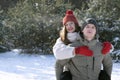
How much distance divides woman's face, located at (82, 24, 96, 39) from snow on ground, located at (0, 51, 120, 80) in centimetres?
524

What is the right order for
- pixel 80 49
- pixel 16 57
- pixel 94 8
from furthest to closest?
pixel 94 8 < pixel 16 57 < pixel 80 49

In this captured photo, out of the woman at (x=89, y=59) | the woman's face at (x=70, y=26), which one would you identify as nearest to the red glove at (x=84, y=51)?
the woman at (x=89, y=59)

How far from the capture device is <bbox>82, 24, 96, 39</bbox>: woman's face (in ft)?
12.1

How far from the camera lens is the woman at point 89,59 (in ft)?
12.1

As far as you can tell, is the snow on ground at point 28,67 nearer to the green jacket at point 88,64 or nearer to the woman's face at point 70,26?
the woman's face at point 70,26

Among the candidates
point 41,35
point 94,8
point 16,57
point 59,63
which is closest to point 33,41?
point 41,35

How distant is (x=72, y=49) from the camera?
364 centimetres

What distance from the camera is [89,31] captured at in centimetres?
Answer: 369

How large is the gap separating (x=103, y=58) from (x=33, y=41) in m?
10.4

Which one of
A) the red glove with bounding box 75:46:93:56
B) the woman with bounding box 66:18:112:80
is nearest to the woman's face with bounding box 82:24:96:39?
the woman with bounding box 66:18:112:80

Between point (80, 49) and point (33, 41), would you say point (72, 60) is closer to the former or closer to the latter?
point (80, 49)

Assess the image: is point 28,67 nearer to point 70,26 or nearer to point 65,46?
point 70,26

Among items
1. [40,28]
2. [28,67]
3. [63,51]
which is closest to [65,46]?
[63,51]

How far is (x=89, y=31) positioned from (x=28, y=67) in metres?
7.09
